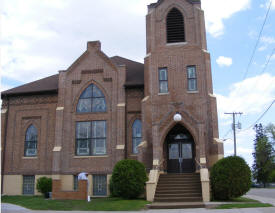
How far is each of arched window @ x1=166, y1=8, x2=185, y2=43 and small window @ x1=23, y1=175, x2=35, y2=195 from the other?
1446 cm

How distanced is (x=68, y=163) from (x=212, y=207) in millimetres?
12014

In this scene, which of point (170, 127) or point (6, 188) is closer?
point (170, 127)

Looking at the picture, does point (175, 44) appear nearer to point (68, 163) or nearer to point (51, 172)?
point (68, 163)

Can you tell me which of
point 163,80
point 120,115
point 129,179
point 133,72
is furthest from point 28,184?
point 163,80

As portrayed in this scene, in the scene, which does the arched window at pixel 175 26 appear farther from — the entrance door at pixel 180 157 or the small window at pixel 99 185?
the small window at pixel 99 185

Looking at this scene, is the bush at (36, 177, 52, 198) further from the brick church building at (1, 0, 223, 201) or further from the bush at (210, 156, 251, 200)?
the bush at (210, 156, 251, 200)

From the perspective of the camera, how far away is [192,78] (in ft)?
70.9

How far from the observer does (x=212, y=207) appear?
14023mm

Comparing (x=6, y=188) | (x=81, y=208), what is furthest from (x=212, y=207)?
(x=6, y=188)

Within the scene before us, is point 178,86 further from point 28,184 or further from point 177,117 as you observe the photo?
point 28,184


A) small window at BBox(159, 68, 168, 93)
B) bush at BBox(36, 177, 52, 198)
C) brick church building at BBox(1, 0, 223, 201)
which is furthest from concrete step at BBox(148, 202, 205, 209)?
bush at BBox(36, 177, 52, 198)

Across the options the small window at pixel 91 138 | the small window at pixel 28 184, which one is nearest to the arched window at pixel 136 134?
the small window at pixel 91 138

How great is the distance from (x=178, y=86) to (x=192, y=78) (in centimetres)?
114

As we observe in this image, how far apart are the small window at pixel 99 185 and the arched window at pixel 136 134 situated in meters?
2.94
